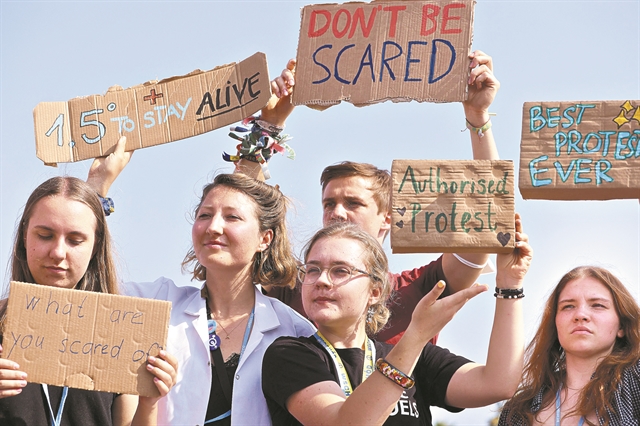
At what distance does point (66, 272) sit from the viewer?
15.4ft

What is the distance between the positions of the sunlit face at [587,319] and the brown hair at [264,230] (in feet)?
5.15

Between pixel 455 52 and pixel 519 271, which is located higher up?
pixel 455 52

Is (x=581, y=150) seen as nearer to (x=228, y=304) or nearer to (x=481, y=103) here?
(x=481, y=103)

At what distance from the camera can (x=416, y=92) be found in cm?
523

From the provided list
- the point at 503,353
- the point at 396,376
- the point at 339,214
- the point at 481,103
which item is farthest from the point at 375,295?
the point at 481,103

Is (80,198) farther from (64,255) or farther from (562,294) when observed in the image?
(562,294)

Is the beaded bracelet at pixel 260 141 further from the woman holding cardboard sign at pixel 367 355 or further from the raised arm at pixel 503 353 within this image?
the raised arm at pixel 503 353

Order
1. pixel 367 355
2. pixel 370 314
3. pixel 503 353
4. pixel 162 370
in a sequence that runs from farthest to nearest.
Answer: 1. pixel 370 314
2. pixel 367 355
3. pixel 503 353
4. pixel 162 370

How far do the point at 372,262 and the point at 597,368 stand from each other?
123cm

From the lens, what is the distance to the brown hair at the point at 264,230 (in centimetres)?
554

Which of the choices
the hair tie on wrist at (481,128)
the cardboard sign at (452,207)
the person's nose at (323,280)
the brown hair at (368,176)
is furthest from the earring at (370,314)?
the brown hair at (368,176)

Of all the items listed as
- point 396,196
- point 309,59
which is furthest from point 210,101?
point 396,196

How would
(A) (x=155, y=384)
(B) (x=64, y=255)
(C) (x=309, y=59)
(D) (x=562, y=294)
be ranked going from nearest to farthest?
(A) (x=155, y=384) → (B) (x=64, y=255) → (D) (x=562, y=294) → (C) (x=309, y=59)

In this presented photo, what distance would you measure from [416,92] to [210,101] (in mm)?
1237
